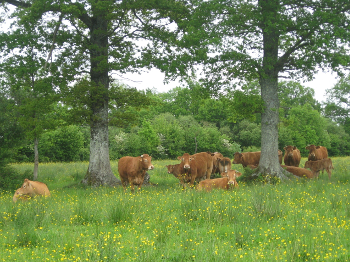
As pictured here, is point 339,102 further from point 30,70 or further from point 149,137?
point 30,70

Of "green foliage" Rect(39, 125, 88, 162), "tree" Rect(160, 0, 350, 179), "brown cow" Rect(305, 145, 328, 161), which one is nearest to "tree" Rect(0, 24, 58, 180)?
"tree" Rect(160, 0, 350, 179)

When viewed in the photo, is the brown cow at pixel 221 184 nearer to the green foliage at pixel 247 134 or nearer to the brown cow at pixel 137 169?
the brown cow at pixel 137 169

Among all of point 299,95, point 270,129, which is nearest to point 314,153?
point 270,129

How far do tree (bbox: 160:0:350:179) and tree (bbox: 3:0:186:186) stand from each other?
1.90 m

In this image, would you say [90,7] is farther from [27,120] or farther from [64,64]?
[27,120]

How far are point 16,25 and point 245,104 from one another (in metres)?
10.6

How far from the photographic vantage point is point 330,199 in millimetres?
9805

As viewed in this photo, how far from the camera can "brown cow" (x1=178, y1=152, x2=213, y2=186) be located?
14.6 metres

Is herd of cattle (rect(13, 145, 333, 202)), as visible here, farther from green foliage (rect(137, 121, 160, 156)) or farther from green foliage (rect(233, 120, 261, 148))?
green foliage (rect(233, 120, 261, 148))

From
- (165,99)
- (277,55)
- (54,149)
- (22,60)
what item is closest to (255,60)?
(277,55)

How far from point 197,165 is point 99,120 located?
502 cm

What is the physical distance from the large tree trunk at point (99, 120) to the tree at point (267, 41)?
12.2 ft

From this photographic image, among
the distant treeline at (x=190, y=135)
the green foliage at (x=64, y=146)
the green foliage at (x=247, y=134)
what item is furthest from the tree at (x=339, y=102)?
the green foliage at (x=64, y=146)

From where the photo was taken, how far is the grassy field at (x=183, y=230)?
5.83m
